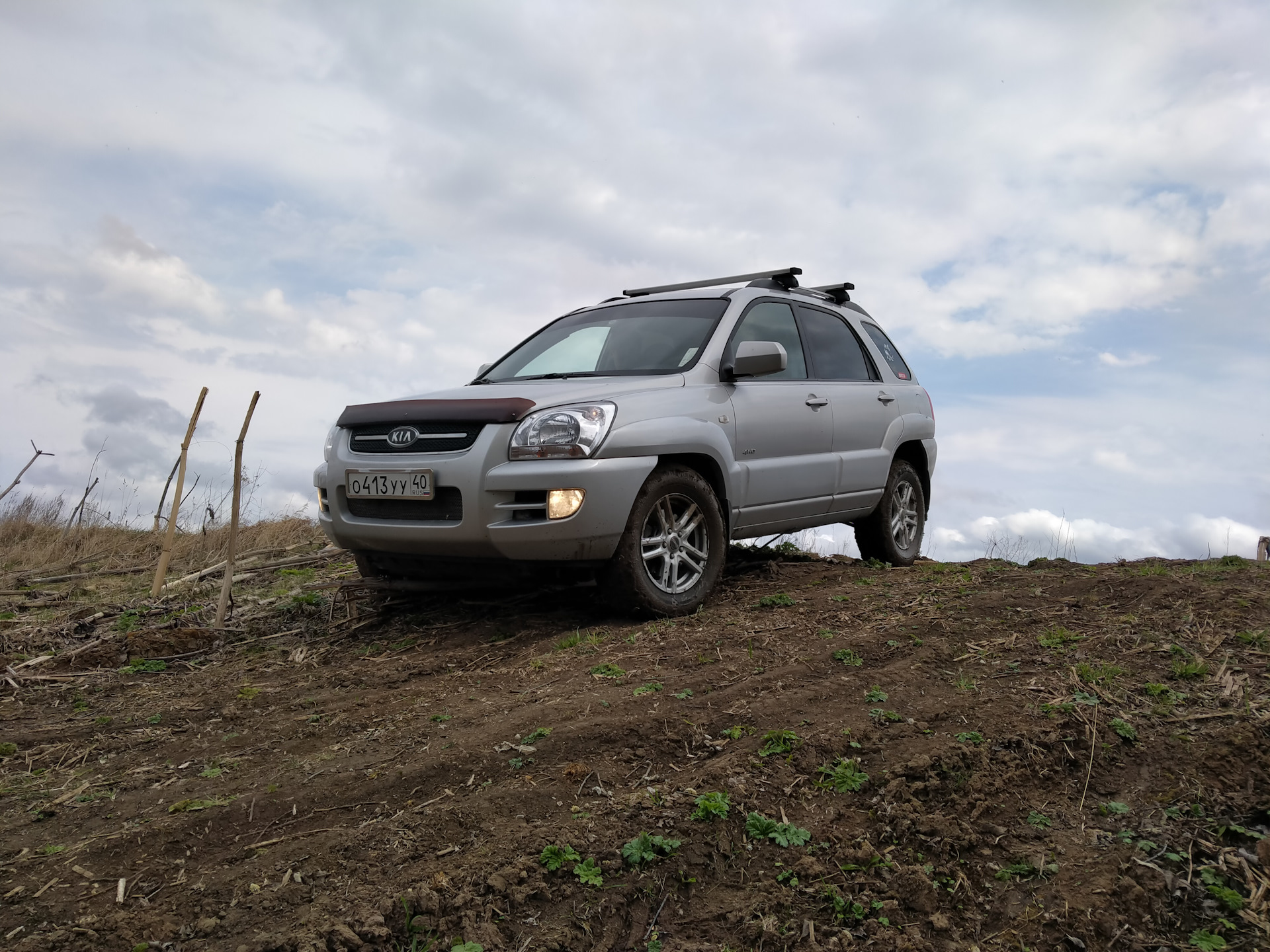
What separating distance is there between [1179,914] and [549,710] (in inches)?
89.5

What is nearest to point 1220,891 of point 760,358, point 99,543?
point 760,358

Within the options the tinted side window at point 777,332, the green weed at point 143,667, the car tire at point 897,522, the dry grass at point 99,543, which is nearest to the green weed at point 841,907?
the tinted side window at point 777,332

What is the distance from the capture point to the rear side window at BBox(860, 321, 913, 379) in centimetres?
818

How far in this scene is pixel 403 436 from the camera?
5562mm

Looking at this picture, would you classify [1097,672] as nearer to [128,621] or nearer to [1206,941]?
[1206,941]

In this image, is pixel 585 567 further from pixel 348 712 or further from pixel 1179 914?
pixel 1179 914

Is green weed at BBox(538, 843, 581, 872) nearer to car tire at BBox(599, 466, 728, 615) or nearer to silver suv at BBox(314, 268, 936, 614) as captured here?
silver suv at BBox(314, 268, 936, 614)

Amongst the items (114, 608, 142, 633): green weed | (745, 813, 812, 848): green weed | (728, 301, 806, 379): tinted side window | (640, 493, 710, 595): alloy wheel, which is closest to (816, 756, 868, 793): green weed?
(745, 813, 812, 848): green weed

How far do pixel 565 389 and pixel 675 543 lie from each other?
3.63 ft

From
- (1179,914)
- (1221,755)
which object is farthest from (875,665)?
(1179,914)

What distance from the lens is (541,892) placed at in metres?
2.71

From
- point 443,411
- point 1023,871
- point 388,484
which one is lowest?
point 1023,871

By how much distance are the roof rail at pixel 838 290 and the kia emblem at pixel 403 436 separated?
3752 mm

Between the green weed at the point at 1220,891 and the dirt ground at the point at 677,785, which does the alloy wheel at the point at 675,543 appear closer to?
the dirt ground at the point at 677,785
